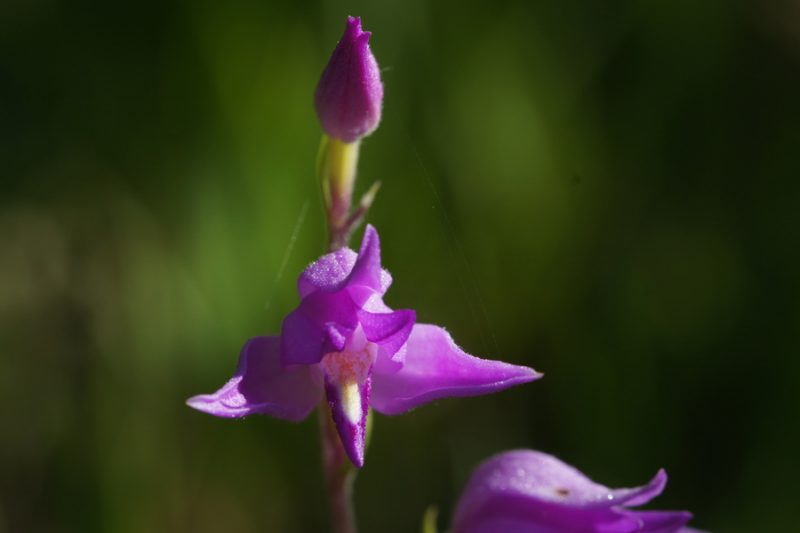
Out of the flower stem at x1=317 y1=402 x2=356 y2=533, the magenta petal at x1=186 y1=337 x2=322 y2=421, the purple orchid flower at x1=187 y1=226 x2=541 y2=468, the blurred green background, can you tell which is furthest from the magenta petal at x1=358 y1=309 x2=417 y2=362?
the blurred green background

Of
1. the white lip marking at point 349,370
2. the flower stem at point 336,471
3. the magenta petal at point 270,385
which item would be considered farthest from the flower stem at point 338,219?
the white lip marking at point 349,370

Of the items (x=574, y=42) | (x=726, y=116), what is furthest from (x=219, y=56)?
(x=726, y=116)

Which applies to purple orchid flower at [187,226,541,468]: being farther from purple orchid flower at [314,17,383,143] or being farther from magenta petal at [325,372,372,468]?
purple orchid flower at [314,17,383,143]

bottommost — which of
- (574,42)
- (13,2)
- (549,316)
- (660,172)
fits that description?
(549,316)

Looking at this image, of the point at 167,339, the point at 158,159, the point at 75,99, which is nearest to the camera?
the point at 167,339

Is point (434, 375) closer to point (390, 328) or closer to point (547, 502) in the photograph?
point (390, 328)

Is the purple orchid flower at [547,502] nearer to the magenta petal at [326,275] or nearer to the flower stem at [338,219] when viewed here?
the flower stem at [338,219]

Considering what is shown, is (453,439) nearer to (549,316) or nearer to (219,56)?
Answer: (549,316)
